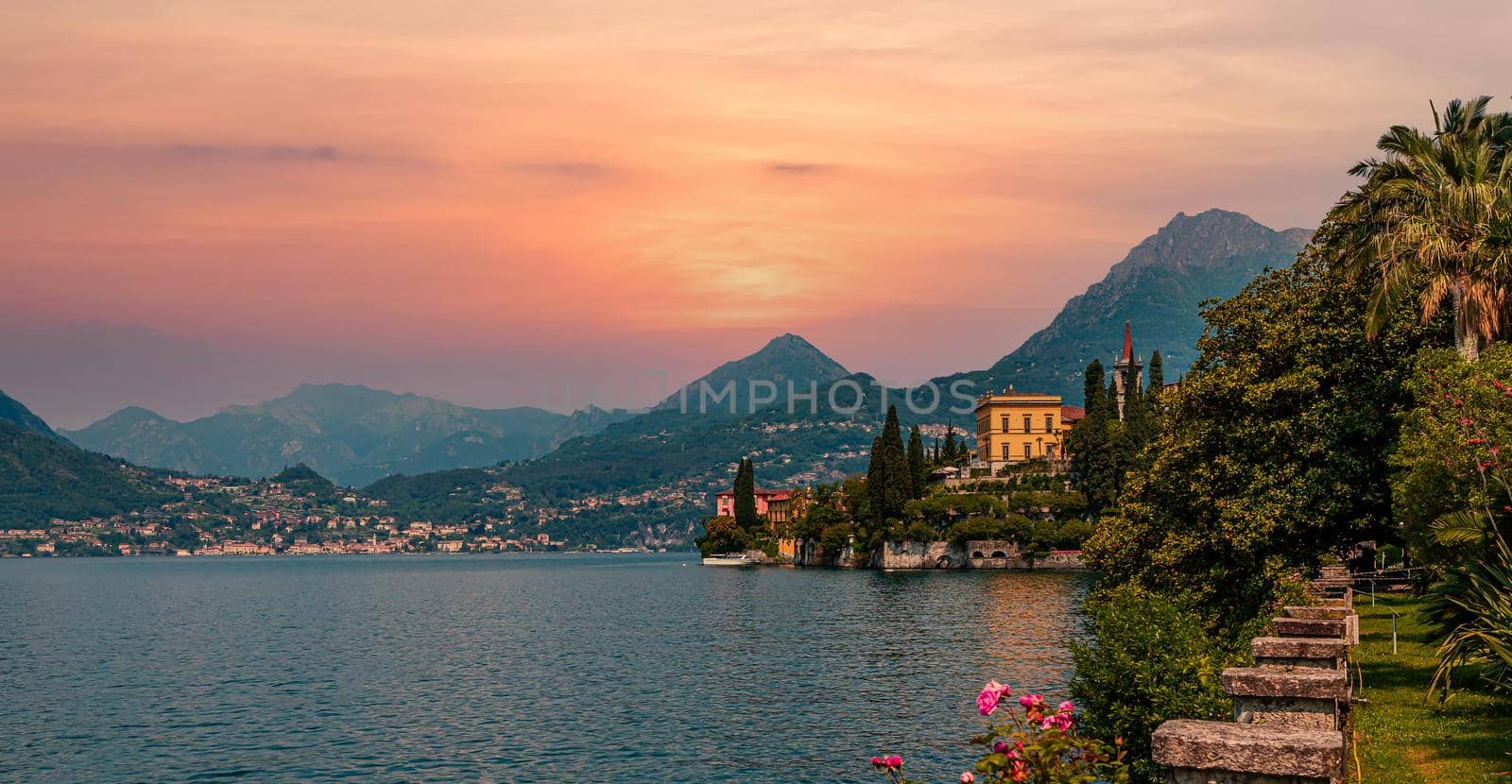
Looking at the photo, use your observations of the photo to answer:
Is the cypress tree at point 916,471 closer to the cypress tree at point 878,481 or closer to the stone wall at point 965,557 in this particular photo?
the cypress tree at point 878,481

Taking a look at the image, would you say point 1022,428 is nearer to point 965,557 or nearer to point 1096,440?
point 965,557

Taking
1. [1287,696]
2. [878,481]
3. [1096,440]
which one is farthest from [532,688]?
[878,481]

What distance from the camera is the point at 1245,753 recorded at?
8.88m

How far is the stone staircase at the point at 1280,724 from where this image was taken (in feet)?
28.6

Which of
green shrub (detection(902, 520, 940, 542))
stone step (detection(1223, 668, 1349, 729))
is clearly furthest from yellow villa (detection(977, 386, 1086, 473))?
stone step (detection(1223, 668, 1349, 729))

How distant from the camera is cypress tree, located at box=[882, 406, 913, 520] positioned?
157625 mm

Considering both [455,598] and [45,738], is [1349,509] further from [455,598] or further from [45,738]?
[455,598]

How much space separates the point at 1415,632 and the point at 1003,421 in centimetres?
13986

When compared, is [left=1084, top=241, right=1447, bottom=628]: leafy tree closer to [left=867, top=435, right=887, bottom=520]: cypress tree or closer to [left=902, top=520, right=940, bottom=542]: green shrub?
[left=902, top=520, right=940, bottom=542]: green shrub

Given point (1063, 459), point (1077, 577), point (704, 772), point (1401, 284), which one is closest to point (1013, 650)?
point (704, 772)

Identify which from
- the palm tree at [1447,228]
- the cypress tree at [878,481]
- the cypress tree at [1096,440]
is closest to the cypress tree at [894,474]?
the cypress tree at [878,481]

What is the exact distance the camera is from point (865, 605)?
95062mm

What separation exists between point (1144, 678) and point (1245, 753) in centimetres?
1456

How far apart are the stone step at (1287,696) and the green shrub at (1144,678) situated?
8.51 m
